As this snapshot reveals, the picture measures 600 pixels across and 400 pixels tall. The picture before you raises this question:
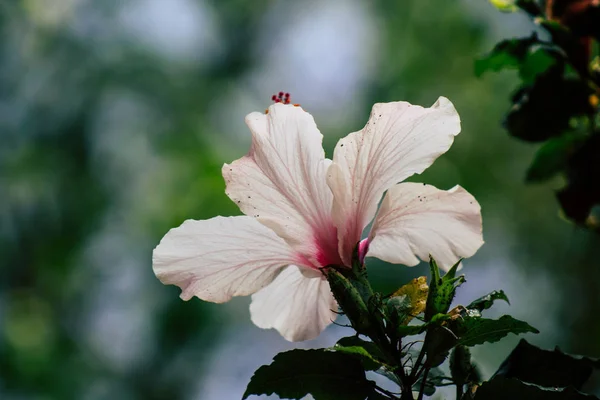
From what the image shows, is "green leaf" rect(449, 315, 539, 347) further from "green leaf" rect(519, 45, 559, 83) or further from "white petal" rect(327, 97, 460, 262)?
→ "green leaf" rect(519, 45, 559, 83)

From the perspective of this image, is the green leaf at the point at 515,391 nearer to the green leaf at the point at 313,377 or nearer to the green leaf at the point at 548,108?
the green leaf at the point at 313,377

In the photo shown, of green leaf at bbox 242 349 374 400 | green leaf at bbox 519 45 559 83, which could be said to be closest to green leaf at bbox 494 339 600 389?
green leaf at bbox 242 349 374 400

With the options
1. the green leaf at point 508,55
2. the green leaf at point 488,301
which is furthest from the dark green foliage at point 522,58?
the green leaf at point 488,301

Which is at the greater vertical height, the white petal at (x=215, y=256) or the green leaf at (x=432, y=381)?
the white petal at (x=215, y=256)

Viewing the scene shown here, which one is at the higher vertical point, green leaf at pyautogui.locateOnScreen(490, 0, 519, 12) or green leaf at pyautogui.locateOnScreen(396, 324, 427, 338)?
green leaf at pyautogui.locateOnScreen(490, 0, 519, 12)

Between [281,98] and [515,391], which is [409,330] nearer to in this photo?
[515,391]

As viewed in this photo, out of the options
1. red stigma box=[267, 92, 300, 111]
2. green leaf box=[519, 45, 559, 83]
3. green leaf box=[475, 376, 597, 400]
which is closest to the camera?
green leaf box=[475, 376, 597, 400]
